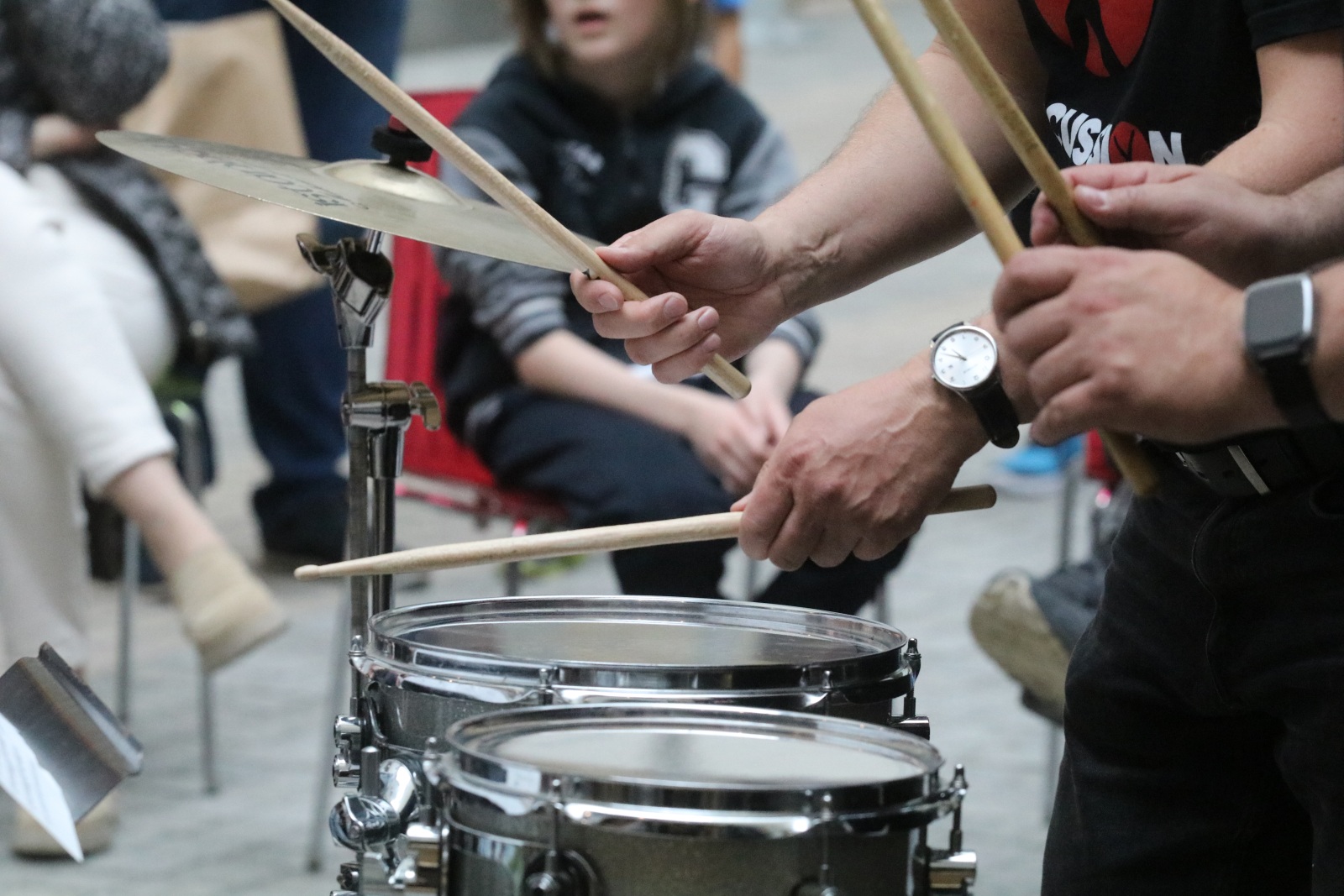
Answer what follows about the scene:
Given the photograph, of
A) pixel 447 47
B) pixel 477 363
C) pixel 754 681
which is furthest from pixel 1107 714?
pixel 447 47

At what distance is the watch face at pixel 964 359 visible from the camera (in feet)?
3.24

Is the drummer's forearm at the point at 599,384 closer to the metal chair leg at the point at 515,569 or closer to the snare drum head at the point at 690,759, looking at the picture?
the metal chair leg at the point at 515,569

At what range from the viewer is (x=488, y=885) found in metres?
0.88

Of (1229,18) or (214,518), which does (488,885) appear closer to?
(1229,18)

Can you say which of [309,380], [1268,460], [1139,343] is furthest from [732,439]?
[309,380]

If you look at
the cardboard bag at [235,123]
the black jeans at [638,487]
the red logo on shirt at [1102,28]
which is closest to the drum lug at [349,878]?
the red logo on shirt at [1102,28]

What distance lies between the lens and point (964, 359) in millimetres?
997

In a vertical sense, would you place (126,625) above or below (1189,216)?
below

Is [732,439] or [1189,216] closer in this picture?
[1189,216]

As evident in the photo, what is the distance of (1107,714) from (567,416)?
4.13ft

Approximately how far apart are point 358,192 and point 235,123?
1718 millimetres

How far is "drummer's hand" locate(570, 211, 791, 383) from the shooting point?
1153 millimetres

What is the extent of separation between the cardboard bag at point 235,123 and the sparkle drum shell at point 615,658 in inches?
66.4

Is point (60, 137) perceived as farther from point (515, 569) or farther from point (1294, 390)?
point (1294, 390)
